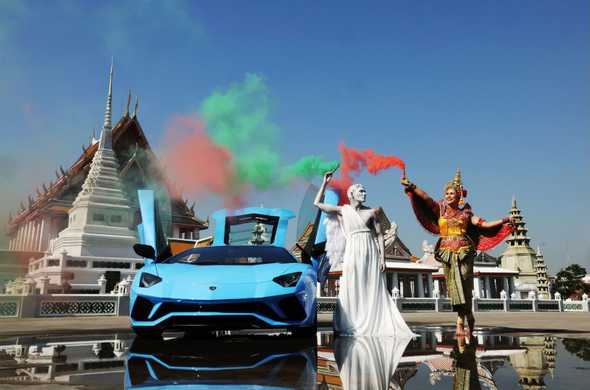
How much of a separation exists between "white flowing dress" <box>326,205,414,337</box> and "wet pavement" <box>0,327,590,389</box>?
1.11ft

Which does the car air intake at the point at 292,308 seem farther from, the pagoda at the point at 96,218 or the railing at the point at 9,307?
the pagoda at the point at 96,218

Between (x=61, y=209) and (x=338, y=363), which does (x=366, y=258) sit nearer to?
(x=338, y=363)

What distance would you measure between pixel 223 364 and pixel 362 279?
2395 millimetres

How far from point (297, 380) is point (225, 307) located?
1.50 meters

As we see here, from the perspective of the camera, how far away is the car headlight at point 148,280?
4285mm

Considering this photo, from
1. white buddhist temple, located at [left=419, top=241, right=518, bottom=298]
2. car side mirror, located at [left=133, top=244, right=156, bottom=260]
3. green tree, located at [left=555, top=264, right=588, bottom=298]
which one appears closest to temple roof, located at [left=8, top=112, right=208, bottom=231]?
white buddhist temple, located at [left=419, top=241, right=518, bottom=298]

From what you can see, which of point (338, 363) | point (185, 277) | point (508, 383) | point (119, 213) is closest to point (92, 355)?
point (185, 277)

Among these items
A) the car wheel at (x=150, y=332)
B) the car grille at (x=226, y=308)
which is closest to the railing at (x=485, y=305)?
the car wheel at (x=150, y=332)

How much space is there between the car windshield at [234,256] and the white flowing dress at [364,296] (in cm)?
68

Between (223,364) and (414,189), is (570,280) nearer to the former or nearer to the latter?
(414,189)

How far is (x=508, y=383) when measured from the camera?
8.14ft

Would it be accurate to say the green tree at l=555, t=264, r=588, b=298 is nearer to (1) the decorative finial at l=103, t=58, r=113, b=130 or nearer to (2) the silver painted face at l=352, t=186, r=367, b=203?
(1) the decorative finial at l=103, t=58, r=113, b=130

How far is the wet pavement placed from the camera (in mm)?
2473

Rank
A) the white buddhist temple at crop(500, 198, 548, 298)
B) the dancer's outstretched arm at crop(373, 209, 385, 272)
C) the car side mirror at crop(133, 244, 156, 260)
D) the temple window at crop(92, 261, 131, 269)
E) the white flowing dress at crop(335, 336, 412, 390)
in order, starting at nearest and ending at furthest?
1. the white flowing dress at crop(335, 336, 412, 390)
2. the car side mirror at crop(133, 244, 156, 260)
3. the dancer's outstretched arm at crop(373, 209, 385, 272)
4. the temple window at crop(92, 261, 131, 269)
5. the white buddhist temple at crop(500, 198, 548, 298)
